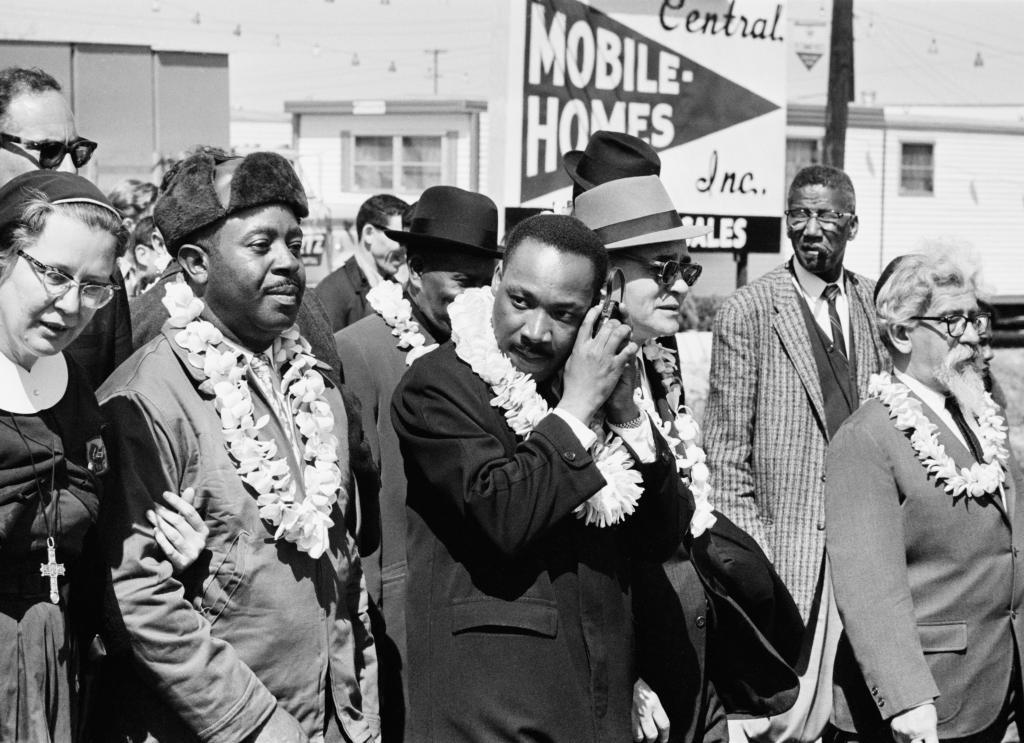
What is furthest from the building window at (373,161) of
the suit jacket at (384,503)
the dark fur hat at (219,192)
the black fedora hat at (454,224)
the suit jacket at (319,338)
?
the dark fur hat at (219,192)

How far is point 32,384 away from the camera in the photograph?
2.85 m

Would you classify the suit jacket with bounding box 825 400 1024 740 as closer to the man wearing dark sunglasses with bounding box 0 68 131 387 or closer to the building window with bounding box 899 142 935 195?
the man wearing dark sunglasses with bounding box 0 68 131 387

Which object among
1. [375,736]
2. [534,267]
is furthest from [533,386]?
[375,736]

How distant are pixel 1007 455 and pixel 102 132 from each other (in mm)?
8831

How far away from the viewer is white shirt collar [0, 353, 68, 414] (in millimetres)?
2797

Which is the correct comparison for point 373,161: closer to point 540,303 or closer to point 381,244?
point 381,244

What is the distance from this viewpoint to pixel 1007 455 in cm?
430

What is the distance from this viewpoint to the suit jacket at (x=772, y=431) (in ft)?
17.6

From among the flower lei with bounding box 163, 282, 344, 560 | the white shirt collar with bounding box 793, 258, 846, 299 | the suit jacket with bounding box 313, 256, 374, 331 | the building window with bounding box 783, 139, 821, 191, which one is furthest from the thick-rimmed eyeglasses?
the building window with bounding box 783, 139, 821, 191

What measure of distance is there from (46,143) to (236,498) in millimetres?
1718

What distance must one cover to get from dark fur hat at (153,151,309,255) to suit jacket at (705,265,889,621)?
2.58m

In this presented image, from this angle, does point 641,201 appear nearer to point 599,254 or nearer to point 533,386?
point 599,254

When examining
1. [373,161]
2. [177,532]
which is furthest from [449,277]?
[373,161]

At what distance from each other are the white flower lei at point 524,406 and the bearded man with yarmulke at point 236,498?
1.61 feet
